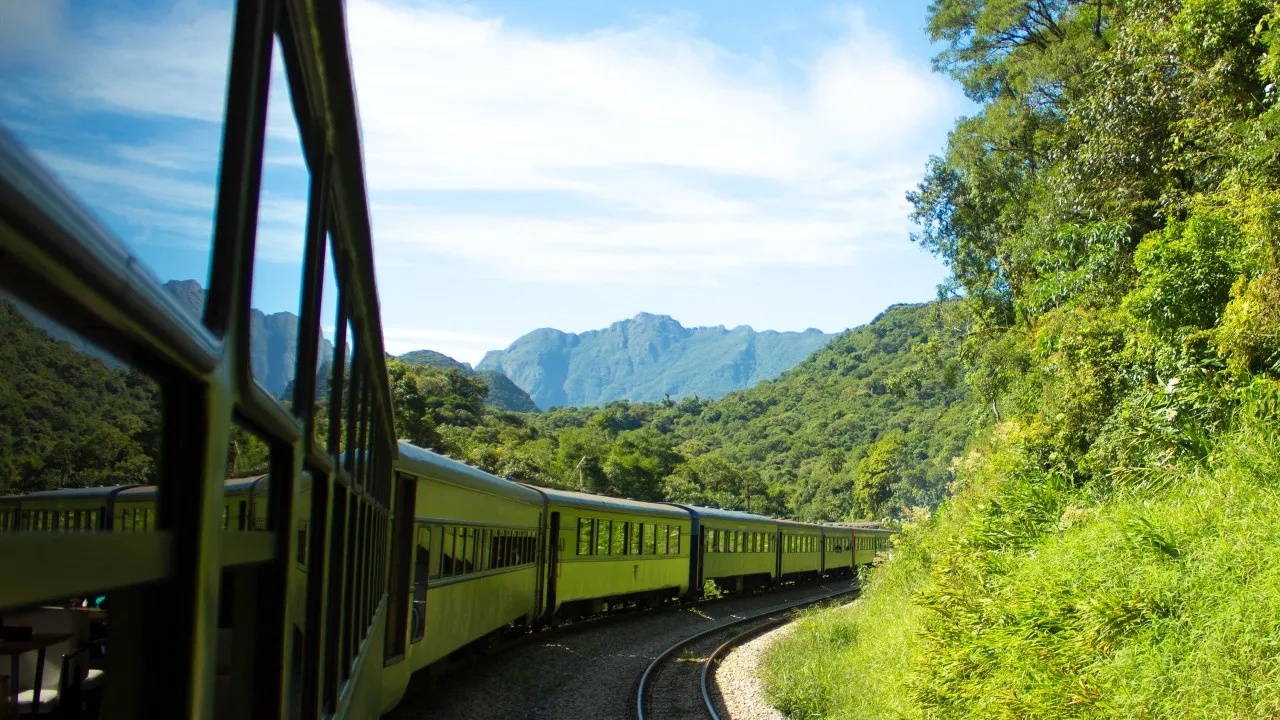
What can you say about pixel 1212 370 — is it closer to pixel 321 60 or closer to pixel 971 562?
pixel 971 562

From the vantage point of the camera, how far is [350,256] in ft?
8.87

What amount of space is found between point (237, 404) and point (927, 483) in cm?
7036

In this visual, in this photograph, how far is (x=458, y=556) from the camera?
10.0 metres

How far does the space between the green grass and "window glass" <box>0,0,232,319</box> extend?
221 inches

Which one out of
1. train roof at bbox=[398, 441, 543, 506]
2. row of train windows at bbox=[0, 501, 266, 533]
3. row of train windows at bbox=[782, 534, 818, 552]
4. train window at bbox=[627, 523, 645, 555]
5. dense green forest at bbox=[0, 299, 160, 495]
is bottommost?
row of train windows at bbox=[782, 534, 818, 552]

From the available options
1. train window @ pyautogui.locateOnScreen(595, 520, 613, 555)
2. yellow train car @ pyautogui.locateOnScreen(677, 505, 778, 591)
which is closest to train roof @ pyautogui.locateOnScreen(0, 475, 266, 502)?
train window @ pyautogui.locateOnScreen(595, 520, 613, 555)

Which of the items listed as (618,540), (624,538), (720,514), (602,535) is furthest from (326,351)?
(720,514)

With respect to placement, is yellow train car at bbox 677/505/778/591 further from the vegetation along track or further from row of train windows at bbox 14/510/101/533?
row of train windows at bbox 14/510/101/533

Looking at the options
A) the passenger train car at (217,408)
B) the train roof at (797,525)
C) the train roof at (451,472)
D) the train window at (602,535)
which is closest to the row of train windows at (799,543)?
the train roof at (797,525)

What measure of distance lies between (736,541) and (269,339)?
81.2 feet

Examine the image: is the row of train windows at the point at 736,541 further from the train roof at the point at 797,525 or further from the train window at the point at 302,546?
the train window at the point at 302,546

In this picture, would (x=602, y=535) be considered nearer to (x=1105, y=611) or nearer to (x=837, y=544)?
(x=1105, y=611)

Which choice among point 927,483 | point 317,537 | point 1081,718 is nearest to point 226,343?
point 317,537

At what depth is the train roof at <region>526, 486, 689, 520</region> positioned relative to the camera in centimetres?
1604
